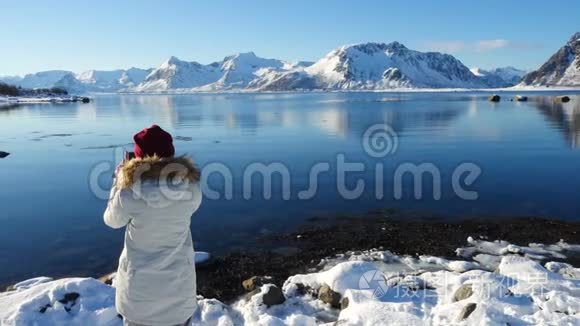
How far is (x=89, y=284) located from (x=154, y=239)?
15.5 feet

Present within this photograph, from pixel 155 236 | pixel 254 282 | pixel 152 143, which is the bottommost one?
pixel 254 282

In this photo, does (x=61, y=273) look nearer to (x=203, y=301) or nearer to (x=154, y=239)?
(x=203, y=301)

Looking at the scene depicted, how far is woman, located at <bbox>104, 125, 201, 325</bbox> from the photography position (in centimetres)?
451

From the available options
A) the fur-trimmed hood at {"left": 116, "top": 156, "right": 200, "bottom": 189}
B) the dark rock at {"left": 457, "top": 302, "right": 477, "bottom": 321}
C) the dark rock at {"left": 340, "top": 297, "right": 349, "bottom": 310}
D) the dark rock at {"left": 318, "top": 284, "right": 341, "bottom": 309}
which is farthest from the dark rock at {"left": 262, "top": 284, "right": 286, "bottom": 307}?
the fur-trimmed hood at {"left": 116, "top": 156, "right": 200, "bottom": 189}

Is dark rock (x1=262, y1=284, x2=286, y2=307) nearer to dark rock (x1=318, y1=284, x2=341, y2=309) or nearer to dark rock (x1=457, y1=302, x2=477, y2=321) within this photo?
dark rock (x1=318, y1=284, x2=341, y2=309)

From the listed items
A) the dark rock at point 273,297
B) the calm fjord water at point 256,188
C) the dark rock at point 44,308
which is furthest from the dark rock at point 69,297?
the calm fjord water at point 256,188

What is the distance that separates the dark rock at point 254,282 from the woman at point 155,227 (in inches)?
198

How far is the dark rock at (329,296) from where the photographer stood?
884 cm

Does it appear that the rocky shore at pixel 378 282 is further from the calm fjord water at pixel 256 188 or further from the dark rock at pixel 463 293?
the calm fjord water at pixel 256 188

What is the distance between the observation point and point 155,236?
4691 millimetres

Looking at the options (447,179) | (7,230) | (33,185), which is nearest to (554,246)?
(447,179)

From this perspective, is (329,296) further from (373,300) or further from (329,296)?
(373,300)

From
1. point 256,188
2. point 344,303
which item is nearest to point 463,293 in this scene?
point 344,303

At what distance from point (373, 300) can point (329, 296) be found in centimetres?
91
